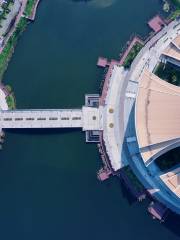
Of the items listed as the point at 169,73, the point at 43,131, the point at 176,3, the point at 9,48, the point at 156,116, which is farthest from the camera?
the point at 9,48

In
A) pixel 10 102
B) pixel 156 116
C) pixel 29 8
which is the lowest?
pixel 156 116

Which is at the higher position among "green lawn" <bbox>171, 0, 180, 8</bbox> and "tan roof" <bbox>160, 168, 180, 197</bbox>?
"green lawn" <bbox>171, 0, 180, 8</bbox>

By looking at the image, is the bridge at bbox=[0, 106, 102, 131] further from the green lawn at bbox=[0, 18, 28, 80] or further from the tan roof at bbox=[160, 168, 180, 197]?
the tan roof at bbox=[160, 168, 180, 197]

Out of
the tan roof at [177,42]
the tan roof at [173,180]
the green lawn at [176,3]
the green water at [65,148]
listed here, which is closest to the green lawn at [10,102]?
the green water at [65,148]

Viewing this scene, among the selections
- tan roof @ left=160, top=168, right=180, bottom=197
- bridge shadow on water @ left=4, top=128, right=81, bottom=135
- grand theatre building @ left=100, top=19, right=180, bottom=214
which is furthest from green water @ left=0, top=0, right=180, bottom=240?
tan roof @ left=160, top=168, right=180, bottom=197

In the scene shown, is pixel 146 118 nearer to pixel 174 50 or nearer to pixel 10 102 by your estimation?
pixel 174 50

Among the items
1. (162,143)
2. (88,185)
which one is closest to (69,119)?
(88,185)

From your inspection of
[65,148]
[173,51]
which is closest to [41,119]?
[65,148]
